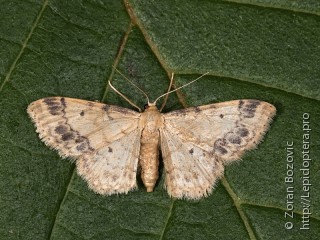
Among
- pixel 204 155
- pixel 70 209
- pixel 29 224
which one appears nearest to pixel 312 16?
pixel 204 155

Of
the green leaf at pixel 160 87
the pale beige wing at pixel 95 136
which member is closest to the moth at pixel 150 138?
the pale beige wing at pixel 95 136

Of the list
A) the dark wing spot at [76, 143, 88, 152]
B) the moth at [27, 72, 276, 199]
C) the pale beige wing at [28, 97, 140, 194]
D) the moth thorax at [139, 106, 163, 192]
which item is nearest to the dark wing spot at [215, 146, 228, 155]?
the moth at [27, 72, 276, 199]

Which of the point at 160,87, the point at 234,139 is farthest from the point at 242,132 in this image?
the point at 160,87

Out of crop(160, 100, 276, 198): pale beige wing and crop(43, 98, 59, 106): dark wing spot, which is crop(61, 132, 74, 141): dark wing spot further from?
crop(160, 100, 276, 198): pale beige wing

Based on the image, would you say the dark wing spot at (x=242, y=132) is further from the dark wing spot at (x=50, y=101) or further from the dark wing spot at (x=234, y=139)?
the dark wing spot at (x=50, y=101)

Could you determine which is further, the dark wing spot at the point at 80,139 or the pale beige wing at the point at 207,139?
the dark wing spot at the point at 80,139

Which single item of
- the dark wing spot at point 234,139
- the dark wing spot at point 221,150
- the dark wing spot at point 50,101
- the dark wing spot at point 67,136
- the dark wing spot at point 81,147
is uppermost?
the dark wing spot at point 234,139

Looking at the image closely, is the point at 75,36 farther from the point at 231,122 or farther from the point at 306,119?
the point at 306,119
